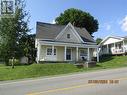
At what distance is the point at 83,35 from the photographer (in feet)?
153

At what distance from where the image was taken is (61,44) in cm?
4028

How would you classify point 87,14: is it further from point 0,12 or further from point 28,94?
point 28,94

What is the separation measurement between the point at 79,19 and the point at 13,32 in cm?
3666

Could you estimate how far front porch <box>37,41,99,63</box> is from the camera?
3946 centimetres

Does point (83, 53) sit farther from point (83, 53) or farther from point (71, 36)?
point (71, 36)

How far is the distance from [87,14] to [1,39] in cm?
4026

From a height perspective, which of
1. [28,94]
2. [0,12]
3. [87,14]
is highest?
[87,14]

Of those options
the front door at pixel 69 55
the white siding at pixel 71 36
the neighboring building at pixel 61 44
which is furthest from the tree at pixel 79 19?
the front door at pixel 69 55

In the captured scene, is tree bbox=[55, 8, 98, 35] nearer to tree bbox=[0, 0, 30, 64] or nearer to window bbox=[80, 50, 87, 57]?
window bbox=[80, 50, 87, 57]

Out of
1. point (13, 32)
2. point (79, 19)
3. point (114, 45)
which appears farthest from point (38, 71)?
point (79, 19)

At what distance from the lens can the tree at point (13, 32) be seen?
3338 centimetres

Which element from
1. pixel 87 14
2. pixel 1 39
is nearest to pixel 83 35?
pixel 1 39

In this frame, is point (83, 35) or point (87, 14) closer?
point (83, 35)

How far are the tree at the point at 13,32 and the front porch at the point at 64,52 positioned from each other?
414cm
